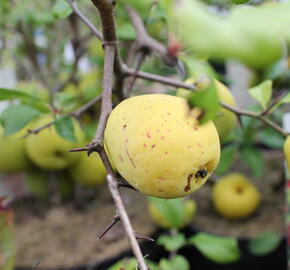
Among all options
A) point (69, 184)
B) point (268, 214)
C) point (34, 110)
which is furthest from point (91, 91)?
point (268, 214)

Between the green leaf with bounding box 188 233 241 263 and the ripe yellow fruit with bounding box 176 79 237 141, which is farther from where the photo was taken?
the green leaf with bounding box 188 233 241 263

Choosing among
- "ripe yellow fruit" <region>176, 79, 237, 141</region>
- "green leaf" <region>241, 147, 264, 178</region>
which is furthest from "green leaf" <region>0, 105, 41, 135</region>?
"green leaf" <region>241, 147, 264, 178</region>

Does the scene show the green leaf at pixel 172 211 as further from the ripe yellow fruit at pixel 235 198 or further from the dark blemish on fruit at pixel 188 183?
the dark blemish on fruit at pixel 188 183

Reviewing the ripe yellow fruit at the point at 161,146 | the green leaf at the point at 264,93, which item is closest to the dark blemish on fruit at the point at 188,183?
the ripe yellow fruit at the point at 161,146

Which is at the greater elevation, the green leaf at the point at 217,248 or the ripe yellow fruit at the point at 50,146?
the ripe yellow fruit at the point at 50,146

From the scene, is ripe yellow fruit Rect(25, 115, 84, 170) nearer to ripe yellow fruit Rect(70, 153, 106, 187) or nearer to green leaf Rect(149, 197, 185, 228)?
ripe yellow fruit Rect(70, 153, 106, 187)

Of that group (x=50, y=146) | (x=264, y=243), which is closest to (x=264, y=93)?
(x=50, y=146)

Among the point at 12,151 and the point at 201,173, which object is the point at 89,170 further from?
the point at 201,173

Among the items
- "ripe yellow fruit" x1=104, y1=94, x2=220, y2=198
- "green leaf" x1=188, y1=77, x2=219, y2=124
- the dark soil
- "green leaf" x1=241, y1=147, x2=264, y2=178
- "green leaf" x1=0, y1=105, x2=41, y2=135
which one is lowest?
the dark soil
